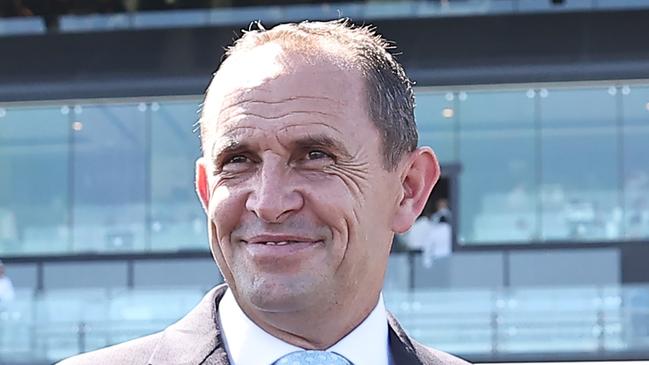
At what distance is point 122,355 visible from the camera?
5.11 feet

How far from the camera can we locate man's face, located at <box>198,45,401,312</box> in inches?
54.7

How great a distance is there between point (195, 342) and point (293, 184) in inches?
12.4

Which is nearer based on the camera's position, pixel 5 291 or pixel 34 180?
pixel 5 291

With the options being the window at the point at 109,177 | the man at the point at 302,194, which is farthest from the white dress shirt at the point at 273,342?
the window at the point at 109,177

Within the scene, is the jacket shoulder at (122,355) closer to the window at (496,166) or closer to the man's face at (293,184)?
the man's face at (293,184)

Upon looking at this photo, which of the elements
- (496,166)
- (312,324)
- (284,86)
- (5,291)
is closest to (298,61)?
(284,86)

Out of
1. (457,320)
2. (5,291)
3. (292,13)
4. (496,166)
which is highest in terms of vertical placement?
(292,13)

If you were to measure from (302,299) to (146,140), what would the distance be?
1523 centimetres

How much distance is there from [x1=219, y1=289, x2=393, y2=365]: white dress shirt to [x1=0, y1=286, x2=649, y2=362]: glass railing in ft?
35.7

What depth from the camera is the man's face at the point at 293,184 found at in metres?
1.39

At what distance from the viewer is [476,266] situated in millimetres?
14500

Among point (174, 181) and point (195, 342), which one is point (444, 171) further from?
point (195, 342)

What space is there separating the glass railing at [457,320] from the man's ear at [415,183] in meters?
10.9

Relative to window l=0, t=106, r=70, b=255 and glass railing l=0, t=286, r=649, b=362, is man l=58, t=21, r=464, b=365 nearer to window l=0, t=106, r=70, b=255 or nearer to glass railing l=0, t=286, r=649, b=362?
glass railing l=0, t=286, r=649, b=362
